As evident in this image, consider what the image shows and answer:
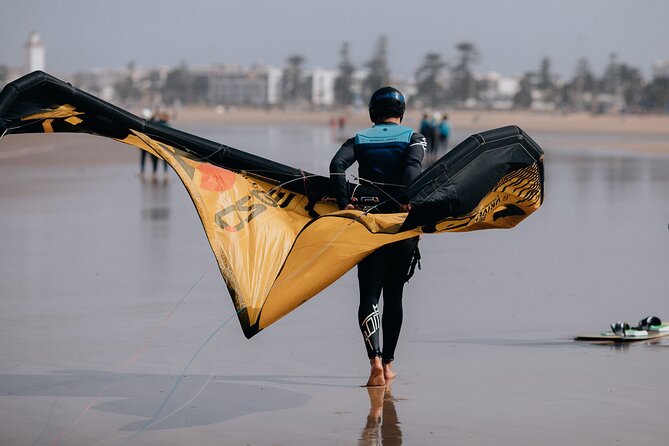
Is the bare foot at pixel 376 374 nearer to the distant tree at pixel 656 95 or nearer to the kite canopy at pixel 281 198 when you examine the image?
the kite canopy at pixel 281 198

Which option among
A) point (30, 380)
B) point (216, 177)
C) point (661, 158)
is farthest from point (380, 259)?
point (661, 158)

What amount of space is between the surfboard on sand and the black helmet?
7.77 ft

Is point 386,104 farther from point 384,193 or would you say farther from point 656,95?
point 656,95

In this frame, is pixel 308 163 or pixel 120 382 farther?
pixel 308 163

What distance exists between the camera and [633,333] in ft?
30.0

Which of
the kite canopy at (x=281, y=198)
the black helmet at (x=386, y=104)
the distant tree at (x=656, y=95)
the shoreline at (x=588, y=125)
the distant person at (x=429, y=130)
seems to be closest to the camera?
the kite canopy at (x=281, y=198)

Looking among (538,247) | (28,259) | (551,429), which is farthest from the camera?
(538,247)

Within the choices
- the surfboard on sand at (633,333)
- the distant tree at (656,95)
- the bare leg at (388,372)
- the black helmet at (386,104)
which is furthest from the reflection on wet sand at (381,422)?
the distant tree at (656,95)

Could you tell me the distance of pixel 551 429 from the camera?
22.0 feet

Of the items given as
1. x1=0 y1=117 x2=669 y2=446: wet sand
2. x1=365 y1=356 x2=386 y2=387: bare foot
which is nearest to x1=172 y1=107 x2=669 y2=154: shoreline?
x1=0 y1=117 x2=669 y2=446: wet sand

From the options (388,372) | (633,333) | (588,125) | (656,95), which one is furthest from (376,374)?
(656,95)

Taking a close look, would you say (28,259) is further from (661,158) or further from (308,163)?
(661,158)

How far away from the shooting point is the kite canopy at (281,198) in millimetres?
7605

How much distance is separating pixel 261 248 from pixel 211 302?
3162mm
